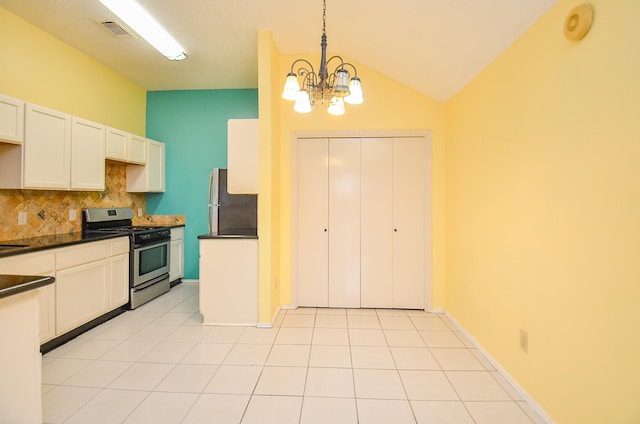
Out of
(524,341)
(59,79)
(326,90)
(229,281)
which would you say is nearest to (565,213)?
(524,341)

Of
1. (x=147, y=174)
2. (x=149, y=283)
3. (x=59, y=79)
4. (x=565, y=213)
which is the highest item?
(x=59, y=79)

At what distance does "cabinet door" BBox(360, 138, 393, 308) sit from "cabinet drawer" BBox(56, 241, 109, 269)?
270cm

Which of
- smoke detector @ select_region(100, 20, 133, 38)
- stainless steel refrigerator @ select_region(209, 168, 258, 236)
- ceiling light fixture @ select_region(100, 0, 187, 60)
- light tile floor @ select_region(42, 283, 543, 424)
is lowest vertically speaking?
light tile floor @ select_region(42, 283, 543, 424)

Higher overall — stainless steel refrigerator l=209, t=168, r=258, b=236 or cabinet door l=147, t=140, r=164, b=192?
cabinet door l=147, t=140, r=164, b=192

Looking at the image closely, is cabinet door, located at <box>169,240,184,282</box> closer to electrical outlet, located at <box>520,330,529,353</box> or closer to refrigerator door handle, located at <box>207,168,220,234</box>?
refrigerator door handle, located at <box>207,168,220,234</box>

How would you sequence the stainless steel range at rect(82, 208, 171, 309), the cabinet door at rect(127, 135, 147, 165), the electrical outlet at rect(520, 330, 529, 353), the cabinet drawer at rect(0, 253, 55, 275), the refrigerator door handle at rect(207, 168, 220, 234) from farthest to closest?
the refrigerator door handle at rect(207, 168, 220, 234)
the cabinet door at rect(127, 135, 147, 165)
the stainless steel range at rect(82, 208, 171, 309)
the cabinet drawer at rect(0, 253, 55, 275)
the electrical outlet at rect(520, 330, 529, 353)

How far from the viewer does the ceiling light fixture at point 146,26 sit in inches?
98.7

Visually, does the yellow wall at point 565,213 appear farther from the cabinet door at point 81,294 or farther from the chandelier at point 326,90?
the cabinet door at point 81,294

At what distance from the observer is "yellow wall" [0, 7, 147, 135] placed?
106 inches

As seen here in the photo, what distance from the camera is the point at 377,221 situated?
3.53 m

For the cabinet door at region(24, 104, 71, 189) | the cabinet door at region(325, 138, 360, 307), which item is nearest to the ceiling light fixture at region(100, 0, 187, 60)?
the cabinet door at region(24, 104, 71, 189)

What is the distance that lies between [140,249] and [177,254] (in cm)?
88

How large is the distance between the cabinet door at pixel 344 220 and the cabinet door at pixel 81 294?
2.35 metres

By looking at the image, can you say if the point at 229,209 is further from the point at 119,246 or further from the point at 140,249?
the point at 119,246
